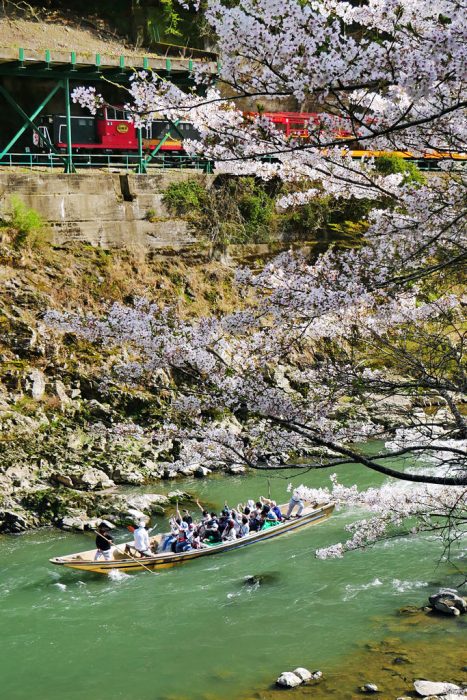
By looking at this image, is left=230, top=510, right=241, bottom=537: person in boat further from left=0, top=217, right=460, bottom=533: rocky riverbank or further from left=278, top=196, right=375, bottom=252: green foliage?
left=278, top=196, right=375, bottom=252: green foliage

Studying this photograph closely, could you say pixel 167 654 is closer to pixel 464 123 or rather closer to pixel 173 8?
pixel 464 123

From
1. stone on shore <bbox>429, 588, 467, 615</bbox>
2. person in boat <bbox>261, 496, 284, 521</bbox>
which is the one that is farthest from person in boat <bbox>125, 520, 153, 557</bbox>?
→ stone on shore <bbox>429, 588, 467, 615</bbox>

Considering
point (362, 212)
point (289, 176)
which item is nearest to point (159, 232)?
point (362, 212)

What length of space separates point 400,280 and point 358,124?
41.3 inches

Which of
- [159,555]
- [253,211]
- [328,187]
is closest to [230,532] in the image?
[159,555]

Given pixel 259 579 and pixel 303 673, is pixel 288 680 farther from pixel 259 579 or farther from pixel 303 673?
pixel 259 579

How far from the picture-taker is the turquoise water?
9.19m

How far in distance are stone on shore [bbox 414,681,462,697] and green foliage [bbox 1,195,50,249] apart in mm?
15632

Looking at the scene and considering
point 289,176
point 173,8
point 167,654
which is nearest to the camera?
point 289,176

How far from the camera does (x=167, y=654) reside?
971 cm

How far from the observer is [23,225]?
2109 cm

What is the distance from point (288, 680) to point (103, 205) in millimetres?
16626

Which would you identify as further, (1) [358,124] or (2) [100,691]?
(2) [100,691]

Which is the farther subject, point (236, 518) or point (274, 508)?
point (274, 508)
